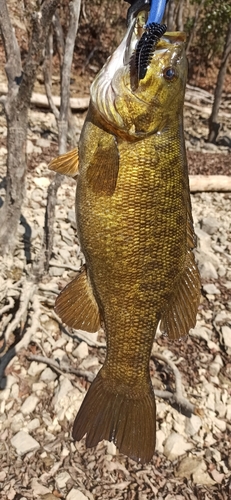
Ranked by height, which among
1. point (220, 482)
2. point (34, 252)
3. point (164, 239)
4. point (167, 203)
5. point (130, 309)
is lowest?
point (220, 482)

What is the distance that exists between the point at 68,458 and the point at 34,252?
2481 mm

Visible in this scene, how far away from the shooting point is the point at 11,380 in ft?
13.6

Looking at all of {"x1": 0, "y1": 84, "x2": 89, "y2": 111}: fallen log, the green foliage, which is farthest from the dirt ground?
the green foliage

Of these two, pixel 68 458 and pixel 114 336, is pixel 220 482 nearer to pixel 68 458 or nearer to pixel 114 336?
pixel 68 458

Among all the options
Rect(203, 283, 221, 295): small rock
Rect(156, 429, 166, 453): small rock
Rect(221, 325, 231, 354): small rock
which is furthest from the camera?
Rect(203, 283, 221, 295): small rock

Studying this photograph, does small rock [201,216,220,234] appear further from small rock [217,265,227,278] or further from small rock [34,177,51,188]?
small rock [34,177,51,188]

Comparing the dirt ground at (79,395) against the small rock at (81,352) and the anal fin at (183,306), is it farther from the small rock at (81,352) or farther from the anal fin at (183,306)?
the anal fin at (183,306)

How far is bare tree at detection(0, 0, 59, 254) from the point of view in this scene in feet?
12.1

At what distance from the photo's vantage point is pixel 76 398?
4.06 meters

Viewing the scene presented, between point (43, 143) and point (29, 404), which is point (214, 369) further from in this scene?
point (43, 143)

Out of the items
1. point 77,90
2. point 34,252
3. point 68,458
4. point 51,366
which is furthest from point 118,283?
point 77,90

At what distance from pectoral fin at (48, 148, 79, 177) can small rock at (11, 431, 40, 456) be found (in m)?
2.69

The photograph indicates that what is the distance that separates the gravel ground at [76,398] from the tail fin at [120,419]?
1.85 metres

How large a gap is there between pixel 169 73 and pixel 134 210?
502 millimetres
